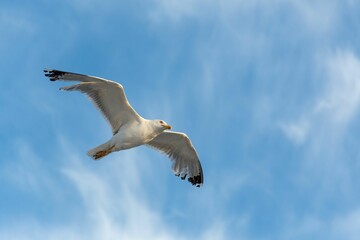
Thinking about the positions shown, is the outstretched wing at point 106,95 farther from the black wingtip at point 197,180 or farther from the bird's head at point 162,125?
A: the black wingtip at point 197,180

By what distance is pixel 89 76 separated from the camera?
878 inches

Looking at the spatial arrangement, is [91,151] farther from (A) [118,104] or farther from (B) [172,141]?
(B) [172,141]

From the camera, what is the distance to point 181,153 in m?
25.7

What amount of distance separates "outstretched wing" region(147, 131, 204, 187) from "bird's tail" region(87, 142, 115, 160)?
2623 mm

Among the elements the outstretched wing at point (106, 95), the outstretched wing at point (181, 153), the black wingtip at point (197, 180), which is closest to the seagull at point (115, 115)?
the outstretched wing at point (106, 95)

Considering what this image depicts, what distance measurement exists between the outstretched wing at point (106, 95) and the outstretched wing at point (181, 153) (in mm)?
1985

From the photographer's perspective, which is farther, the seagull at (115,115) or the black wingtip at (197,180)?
the black wingtip at (197,180)

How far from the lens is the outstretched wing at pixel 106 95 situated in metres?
22.3

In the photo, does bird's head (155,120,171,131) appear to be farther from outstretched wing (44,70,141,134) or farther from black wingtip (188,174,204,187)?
black wingtip (188,174,204,187)

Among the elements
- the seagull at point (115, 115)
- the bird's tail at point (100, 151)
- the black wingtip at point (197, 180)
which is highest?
the black wingtip at point (197, 180)

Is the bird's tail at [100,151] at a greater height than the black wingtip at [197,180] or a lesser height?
lesser

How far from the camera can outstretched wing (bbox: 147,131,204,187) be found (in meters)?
25.1

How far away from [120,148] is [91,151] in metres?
0.89

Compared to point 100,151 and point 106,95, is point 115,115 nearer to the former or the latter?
point 106,95
